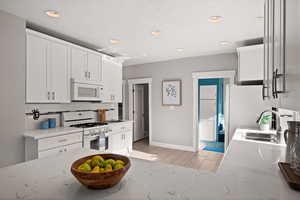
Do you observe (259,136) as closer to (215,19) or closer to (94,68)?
(215,19)

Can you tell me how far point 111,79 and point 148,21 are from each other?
6.46 feet

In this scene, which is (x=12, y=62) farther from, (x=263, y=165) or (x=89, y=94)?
(x=263, y=165)

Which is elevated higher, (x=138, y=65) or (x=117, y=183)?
(x=138, y=65)

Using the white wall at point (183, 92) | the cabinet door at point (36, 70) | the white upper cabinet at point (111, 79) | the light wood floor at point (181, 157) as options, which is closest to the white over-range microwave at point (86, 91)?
the white upper cabinet at point (111, 79)

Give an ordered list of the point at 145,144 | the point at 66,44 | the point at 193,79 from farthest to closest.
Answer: the point at 145,144 → the point at 193,79 → the point at 66,44

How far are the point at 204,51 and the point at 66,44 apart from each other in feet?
9.64

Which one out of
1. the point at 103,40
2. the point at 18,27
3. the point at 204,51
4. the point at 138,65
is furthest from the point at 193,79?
the point at 18,27

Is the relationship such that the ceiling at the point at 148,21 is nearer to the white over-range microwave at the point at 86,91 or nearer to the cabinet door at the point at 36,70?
the cabinet door at the point at 36,70

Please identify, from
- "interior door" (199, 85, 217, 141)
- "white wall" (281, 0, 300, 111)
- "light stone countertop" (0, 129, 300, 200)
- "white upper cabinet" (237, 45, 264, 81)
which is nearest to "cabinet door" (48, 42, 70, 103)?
"light stone countertop" (0, 129, 300, 200)

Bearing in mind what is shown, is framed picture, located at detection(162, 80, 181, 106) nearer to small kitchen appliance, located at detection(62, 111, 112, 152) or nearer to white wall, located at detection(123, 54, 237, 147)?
white wall, located at detection(123, 54, 237, 147)

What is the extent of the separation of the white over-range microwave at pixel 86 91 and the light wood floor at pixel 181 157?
70.7 inches

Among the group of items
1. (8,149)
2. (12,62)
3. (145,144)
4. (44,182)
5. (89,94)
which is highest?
(12,62)

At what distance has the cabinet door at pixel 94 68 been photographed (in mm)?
3513

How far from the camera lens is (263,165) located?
4.65ft
